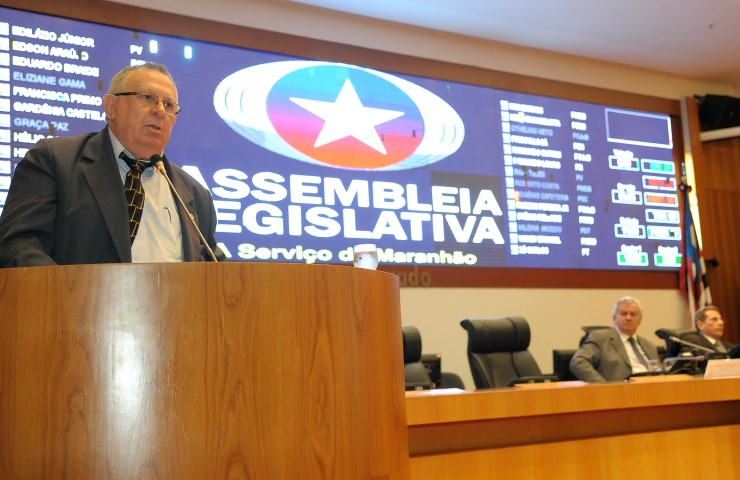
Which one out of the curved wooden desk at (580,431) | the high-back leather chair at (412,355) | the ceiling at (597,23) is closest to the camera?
the curved wooden desk at (580,431)

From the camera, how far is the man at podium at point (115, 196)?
1.79 metres

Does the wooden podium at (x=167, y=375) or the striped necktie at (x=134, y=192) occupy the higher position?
the striped necktie at (x=134, y=192)

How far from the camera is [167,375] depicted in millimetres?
1275

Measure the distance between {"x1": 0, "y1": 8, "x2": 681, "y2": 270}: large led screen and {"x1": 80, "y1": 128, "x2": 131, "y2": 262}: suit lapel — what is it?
120 inches

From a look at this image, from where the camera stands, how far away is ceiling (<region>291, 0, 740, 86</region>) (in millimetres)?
6320

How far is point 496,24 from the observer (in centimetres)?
668

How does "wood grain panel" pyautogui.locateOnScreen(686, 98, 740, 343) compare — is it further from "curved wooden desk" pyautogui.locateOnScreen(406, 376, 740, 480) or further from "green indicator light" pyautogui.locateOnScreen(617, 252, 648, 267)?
"curved wooden desk" pyautogui.locateOnScreen(406, 376, 740, 480)

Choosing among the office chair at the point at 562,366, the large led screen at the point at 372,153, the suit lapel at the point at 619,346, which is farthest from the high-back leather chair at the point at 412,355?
the suit lapel at the point at 619,346

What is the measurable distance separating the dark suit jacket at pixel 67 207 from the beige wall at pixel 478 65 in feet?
12.3

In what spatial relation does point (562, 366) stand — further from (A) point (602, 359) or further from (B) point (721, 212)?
(B) point (721, 212)

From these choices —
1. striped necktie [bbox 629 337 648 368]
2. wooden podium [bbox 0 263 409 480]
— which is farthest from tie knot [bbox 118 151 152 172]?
striped necktie [bbox 629 337 648 368]

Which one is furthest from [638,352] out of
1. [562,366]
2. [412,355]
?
[412,355]

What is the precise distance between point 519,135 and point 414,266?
5.14 ft

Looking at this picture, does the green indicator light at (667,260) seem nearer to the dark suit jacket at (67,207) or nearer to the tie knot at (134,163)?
the tie knot at (134,163)
